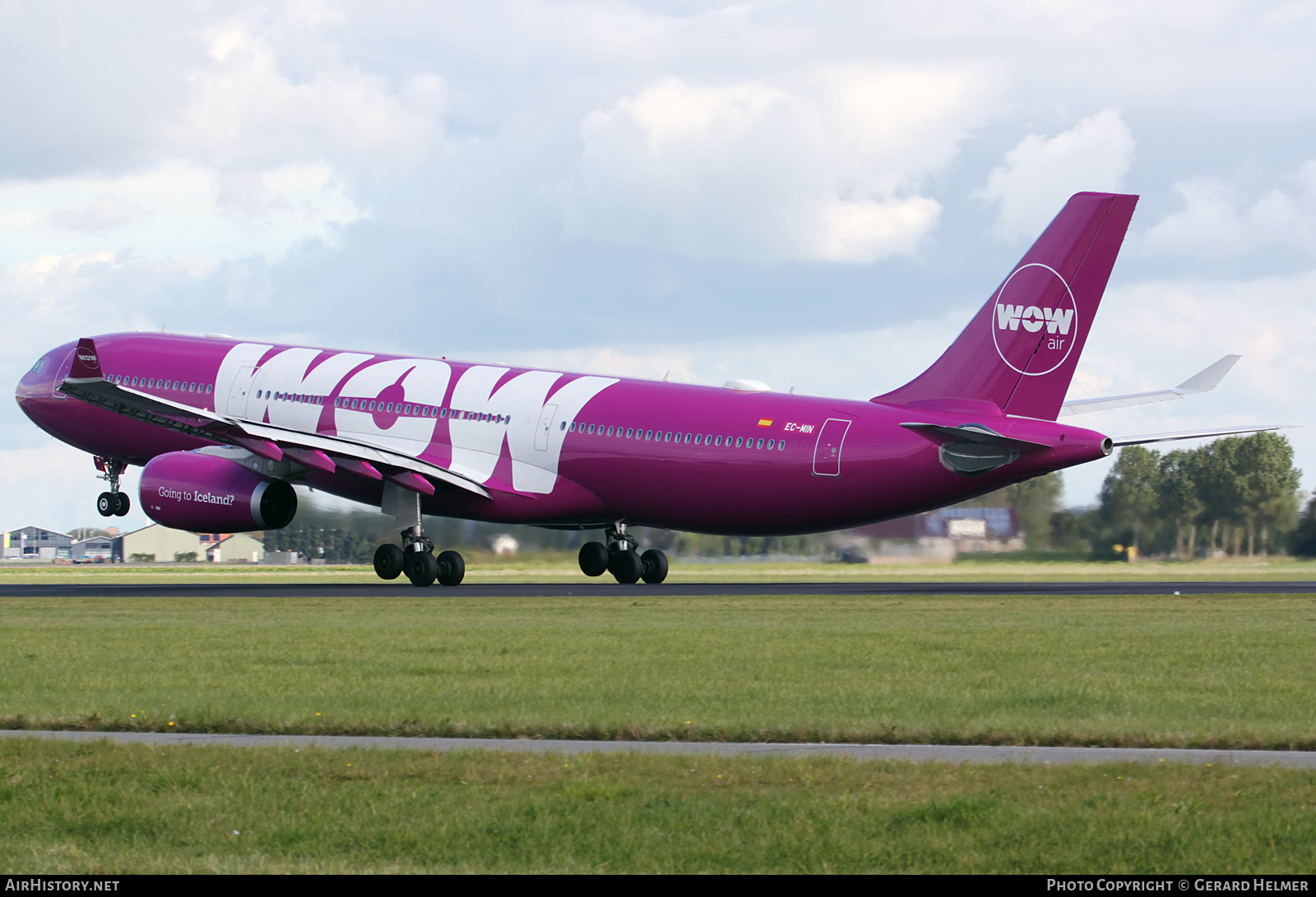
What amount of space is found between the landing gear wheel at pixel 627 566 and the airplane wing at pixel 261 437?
4.68 meters

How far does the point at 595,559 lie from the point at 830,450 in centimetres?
1038

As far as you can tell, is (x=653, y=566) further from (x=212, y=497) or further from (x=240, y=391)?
(x=240, y=391)

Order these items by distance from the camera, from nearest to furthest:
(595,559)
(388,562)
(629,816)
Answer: (629,816)
(388,562)
(595,559)

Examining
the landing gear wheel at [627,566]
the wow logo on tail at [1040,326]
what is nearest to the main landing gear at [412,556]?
the landing gear wheel at [627,566]

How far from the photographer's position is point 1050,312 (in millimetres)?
39125

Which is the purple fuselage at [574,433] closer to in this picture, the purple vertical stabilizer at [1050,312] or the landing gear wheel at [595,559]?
the purple vertical stabilizer at [1050,312]

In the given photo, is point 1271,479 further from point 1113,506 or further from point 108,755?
point 108,755

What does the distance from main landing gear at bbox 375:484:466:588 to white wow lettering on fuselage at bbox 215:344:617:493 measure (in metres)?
1.68

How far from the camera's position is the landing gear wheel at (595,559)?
4819 cm

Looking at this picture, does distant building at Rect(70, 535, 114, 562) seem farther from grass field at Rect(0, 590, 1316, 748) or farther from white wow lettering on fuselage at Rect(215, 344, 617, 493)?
grass field at Rect(0, 590, 1316, 748)

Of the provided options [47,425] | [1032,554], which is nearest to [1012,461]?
[1032,554]

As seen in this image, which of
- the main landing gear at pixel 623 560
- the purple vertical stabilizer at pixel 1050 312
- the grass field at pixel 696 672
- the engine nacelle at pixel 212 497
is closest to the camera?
the grass field at pixel 696 672

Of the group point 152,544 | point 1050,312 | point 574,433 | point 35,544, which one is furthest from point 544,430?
point 35,544

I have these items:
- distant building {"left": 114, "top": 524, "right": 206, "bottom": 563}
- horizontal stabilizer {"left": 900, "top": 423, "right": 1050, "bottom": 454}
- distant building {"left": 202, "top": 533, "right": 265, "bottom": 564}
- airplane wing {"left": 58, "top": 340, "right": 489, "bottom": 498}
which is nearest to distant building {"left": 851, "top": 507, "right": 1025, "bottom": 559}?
horizontal stabilizer {"left": 900, "top": 423, "right": 1050, "bottom": 454}
